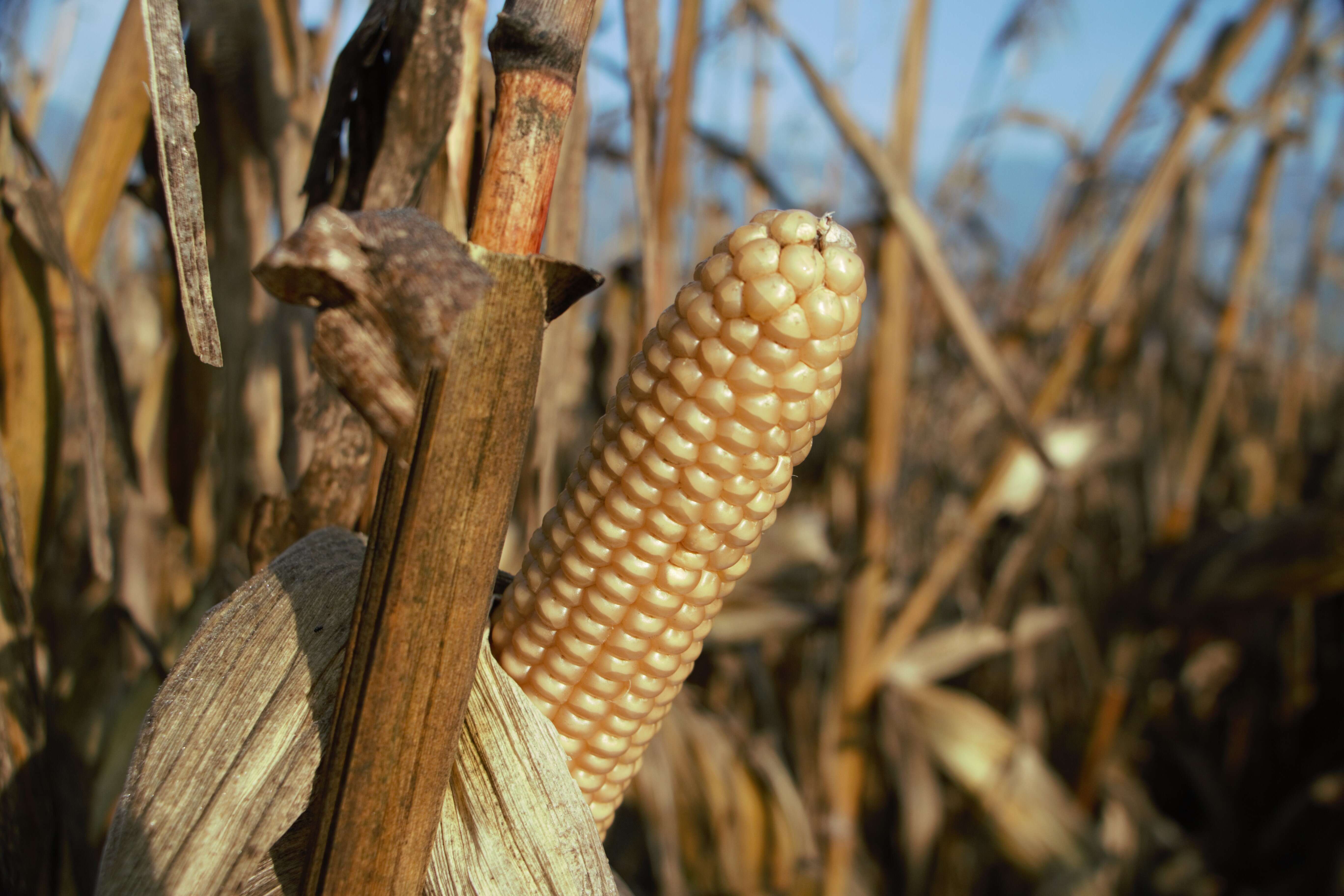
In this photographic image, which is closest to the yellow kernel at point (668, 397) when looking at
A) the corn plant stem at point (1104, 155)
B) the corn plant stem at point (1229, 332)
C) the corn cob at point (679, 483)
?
the corn cob at point (679, 483)

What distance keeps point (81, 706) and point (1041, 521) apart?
1.69m

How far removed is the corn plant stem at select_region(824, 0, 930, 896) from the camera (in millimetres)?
1538

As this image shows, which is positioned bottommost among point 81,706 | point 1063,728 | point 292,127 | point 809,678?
point 1063,728

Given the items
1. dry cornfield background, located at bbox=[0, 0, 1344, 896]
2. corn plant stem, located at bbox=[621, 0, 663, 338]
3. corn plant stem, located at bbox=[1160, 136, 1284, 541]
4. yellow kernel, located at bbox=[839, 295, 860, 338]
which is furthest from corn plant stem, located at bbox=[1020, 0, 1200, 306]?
yellow kernel, located at bbox=[839, 295, 860, 338]

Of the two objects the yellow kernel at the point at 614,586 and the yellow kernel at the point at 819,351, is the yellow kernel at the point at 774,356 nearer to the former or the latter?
the yellow kernel at the point at 819,351

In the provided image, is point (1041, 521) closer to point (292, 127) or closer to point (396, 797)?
point (292, 127)

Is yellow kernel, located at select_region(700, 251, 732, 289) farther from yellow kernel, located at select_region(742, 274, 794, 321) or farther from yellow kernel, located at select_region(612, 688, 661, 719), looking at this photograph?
yellow kernel, located at select_region(612, 688, 661, 719)

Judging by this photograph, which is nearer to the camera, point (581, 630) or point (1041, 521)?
point (581, 630)

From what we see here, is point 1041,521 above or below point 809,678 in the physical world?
above

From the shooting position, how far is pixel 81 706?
1074 mm

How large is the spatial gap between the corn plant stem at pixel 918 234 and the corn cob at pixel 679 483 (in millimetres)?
1107

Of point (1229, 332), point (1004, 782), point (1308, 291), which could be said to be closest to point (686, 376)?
point (1004, 782)

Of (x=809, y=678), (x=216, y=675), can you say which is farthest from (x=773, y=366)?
(x=809, y=678)

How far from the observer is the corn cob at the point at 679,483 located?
430mm
